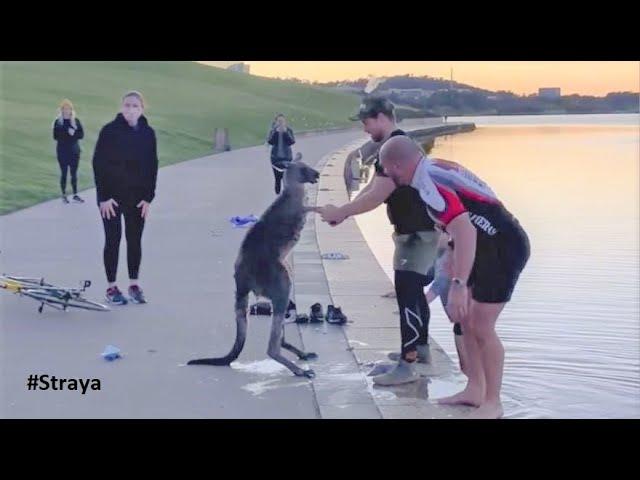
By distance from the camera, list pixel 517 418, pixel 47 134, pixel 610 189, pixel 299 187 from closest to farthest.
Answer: pixel 517 418
pixel 299 187
pixel 610 189
pixel 47 134

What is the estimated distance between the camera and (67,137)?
18578 millimetres

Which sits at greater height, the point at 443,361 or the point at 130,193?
the point at 130,193

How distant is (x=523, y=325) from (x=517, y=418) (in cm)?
363

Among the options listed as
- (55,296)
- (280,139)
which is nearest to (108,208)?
(55,296)

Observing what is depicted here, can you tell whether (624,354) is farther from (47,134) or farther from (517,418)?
(47,134)

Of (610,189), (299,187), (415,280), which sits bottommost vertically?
(610,189)

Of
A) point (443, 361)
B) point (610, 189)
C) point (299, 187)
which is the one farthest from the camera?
point (610, 189)

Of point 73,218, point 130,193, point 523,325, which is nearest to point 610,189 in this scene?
point 73,218

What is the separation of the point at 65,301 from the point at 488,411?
4.18m

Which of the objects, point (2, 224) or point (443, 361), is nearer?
point (443, 361)

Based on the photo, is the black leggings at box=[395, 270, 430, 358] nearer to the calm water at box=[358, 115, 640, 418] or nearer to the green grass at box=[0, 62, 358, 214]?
the calm water at box=[358, 115, 640, 418]

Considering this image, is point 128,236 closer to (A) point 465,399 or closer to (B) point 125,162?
(B) point 125,162

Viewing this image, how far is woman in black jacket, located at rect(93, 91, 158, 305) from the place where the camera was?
9.91 metres

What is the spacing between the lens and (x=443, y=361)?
8.26m
